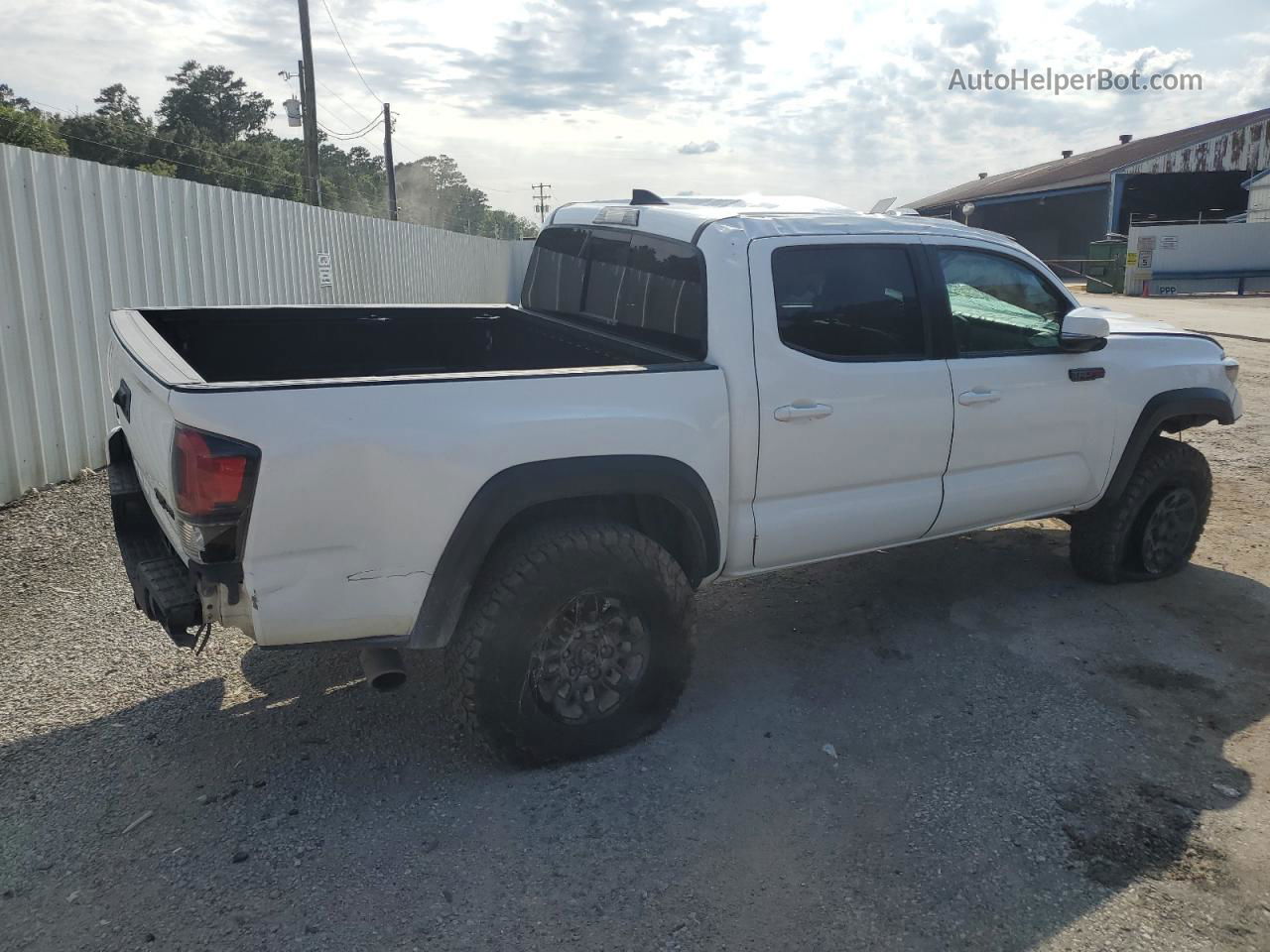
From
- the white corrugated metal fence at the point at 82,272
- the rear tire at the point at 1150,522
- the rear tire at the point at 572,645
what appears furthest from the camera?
the white corrugated metal fence at the point at 82,272

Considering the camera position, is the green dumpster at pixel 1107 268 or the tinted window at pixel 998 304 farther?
the green dumpster at pixel 1107 268

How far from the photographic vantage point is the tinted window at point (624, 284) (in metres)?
3.78

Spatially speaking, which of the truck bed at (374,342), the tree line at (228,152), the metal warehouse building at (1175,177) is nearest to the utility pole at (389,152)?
the tree line at (228,152)

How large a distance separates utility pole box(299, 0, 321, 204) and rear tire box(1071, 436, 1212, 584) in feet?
73.6

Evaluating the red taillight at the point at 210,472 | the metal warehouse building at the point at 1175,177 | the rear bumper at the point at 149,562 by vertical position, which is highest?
the metal warehouse building at the point at 1175,177

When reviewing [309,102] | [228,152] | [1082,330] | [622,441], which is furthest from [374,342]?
[228,152]

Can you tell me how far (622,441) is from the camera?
10.7ft

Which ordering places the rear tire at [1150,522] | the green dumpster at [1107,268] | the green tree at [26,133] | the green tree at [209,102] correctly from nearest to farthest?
the rear tire at [1150,522], the green tree at [26,133], the green dumpster at [1107,268], the green tree at [209,102]

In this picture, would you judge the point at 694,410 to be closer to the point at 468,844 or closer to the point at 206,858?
the point at 468,844

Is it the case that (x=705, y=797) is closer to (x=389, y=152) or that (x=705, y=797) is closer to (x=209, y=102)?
(x=389, y=152)

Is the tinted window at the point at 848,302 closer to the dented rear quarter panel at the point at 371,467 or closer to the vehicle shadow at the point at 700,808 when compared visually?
the dented rear quarter panel at the point at 371,467

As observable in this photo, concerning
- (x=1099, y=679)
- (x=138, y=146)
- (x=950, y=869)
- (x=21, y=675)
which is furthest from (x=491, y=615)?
(x=138, y=146)

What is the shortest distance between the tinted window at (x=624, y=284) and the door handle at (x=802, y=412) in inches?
14.7

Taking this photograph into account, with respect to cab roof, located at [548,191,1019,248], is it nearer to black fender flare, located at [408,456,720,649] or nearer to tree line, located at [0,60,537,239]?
black fender flare, located at [408,456,720,649]
